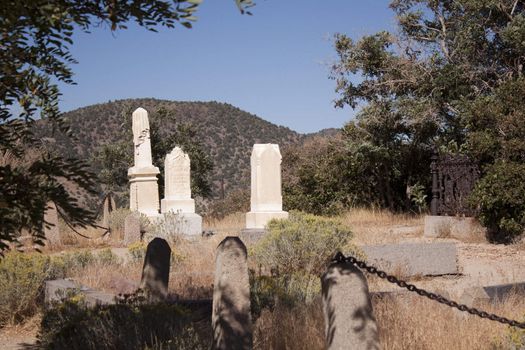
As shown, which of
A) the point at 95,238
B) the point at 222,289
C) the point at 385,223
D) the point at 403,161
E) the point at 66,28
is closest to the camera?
the point at 66,28

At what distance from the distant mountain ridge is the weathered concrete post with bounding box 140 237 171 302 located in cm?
4154

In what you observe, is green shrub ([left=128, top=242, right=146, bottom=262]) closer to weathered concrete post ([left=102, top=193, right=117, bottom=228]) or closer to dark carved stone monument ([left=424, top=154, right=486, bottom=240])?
weathered concrete post ([left=102, top=193, right=117, bottom=228])

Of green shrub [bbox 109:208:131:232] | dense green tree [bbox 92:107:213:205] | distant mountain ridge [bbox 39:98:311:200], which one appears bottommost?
green shrub [bbox 109:208:131:232]

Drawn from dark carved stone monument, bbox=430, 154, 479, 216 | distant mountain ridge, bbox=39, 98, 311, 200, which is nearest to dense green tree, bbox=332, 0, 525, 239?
dark carved stone monument, bbox=430, 154, 479, 216

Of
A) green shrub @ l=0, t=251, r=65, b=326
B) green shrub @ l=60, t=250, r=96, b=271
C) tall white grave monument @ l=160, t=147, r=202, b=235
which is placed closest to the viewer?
green shrub @ l=0, t=251, r=65, b=326

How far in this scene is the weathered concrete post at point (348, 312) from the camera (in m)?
3.56

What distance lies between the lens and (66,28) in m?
2.73

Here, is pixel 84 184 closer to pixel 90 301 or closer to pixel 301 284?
pixel 90 301

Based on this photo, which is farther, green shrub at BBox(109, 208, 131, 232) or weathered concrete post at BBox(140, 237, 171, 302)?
green shrub at BBox(109, 208, 131, 232)

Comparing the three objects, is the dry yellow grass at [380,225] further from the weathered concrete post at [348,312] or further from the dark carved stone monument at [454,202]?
the weathered concrete post at [348,312]

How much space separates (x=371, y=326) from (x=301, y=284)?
179 inches

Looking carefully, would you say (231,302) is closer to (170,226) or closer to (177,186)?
(170,226)

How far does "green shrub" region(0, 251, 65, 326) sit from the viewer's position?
7910 mm

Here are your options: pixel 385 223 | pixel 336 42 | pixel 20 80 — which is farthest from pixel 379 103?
pixel 20 80
